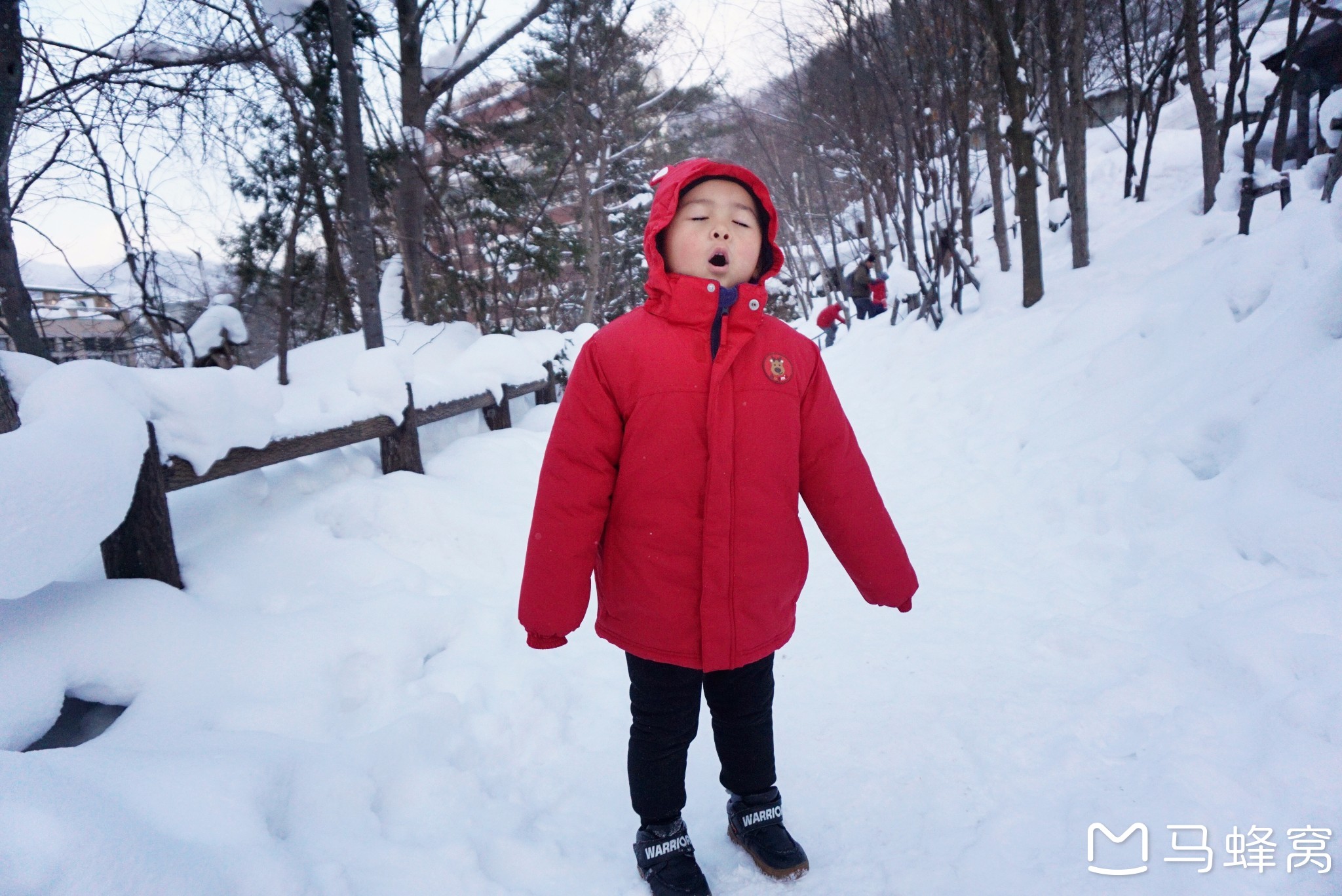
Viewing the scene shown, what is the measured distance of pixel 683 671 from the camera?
1.54 metres

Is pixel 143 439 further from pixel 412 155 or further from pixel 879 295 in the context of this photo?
pixel 879 295

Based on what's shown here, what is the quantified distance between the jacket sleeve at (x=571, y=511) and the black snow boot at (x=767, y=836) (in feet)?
2.07

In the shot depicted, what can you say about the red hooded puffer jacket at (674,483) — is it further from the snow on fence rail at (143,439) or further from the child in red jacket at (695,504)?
the snow on fence rail at (143,439)

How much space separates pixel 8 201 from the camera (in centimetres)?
324

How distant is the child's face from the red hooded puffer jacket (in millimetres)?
37

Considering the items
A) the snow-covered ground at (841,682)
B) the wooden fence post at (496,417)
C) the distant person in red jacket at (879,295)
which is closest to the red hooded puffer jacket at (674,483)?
the snow-covered ground at (841,682)

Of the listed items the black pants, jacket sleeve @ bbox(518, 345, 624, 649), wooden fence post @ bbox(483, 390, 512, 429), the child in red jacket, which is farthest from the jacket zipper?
wooden fence post @ bbox(483, 390, 512, 429)

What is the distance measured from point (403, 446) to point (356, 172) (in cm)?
201

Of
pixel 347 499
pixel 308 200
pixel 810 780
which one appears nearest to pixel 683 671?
pixel 810 780

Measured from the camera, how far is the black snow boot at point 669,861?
153 centimetres

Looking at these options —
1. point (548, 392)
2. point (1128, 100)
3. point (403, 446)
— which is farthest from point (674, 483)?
point (1128, 100)

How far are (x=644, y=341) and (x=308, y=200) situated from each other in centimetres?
732

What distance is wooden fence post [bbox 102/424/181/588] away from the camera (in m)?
2.41

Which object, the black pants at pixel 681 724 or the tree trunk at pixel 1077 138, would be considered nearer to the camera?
the black pants at pixel 681 724
